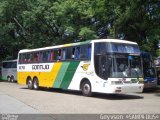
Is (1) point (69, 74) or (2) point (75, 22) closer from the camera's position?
(1) point (69, 74)

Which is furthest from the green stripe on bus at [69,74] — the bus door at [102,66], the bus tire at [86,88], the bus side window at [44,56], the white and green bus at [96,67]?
the bus side window at [44,56]

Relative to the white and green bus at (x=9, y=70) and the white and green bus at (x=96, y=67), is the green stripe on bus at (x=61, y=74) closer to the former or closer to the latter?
the white and green bus at (x=96, y=67)

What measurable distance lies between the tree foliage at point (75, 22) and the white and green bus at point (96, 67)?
6746 millimetres

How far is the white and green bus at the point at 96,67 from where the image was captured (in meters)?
19.3

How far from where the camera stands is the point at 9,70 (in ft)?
150

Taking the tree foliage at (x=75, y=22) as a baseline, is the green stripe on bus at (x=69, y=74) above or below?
below

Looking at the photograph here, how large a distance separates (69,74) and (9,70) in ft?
78.6

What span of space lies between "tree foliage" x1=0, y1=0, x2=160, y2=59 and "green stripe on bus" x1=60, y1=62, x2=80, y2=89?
23.2 ft

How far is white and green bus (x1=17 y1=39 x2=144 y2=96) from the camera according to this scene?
19.3m

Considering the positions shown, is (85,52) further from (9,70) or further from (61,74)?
(9,70)

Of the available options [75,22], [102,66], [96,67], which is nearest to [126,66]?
[102,66]

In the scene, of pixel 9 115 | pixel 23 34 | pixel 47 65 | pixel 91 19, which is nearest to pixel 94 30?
pixel 91 19

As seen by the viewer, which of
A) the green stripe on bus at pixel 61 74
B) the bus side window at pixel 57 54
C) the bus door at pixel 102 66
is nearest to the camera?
the bus door at pixel 102 66

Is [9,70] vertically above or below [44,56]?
below
